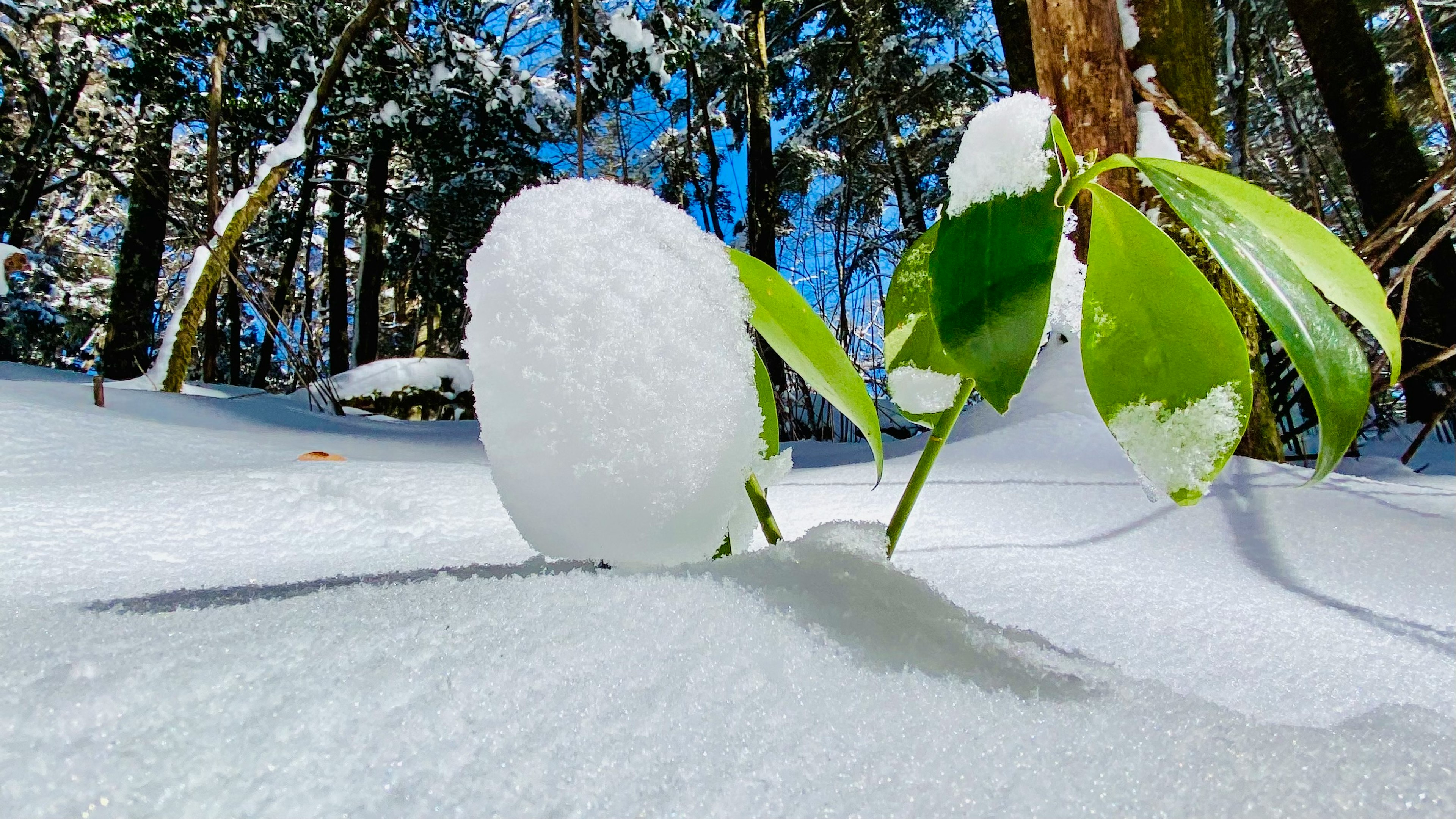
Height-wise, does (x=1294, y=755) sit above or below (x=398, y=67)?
below

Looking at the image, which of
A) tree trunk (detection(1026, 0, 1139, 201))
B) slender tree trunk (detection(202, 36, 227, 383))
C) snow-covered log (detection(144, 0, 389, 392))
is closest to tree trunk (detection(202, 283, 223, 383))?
slender tree trunk (detection(202, 36, 227, 383))

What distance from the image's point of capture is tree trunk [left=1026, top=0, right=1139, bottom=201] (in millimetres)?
1057

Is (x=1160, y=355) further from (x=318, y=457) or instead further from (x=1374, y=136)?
(x=1374, y=136)

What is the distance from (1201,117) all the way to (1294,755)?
1.38 meters

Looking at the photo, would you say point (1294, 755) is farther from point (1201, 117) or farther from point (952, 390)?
point (1201, 117)

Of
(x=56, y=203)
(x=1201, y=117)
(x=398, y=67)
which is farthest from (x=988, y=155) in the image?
(x=56, y=203)

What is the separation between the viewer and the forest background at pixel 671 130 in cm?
138

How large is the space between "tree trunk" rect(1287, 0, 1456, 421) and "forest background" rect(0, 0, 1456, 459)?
1 cm

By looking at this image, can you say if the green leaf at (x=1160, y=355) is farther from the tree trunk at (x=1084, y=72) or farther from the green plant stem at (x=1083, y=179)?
the tree trunk at (x=1084, y=72)

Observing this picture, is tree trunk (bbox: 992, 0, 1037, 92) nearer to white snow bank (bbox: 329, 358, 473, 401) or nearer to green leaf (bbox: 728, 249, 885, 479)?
green leaf (bbox: 728, 249, 885, 479)

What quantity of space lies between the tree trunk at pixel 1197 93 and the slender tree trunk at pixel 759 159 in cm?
350

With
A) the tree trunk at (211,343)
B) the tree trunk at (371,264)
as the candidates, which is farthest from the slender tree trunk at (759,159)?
the tree trunk at (211,343)

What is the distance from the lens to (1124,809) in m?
0.16

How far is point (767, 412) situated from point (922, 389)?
2.9 inches
